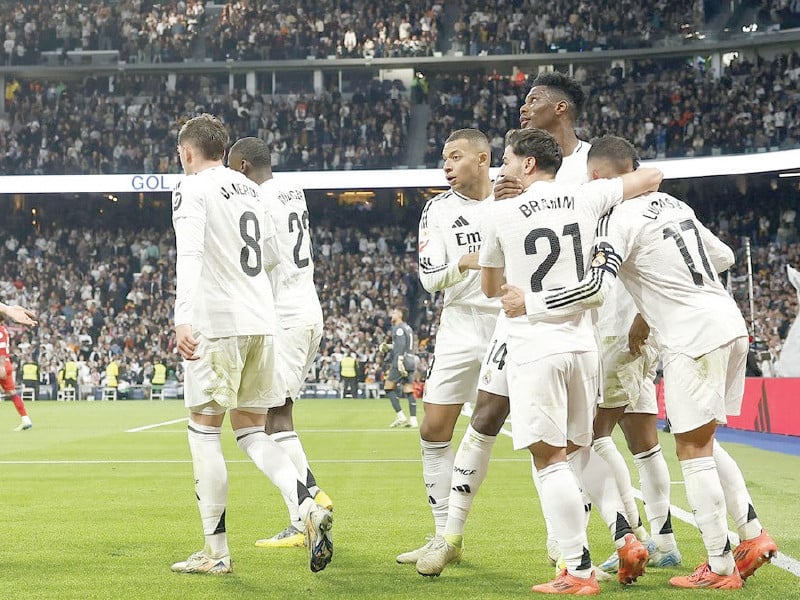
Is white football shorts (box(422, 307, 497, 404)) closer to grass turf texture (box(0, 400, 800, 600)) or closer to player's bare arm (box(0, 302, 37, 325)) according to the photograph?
grass turf texture (box(0, 400, 800, 600))

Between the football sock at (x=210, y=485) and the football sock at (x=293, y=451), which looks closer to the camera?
the football sock at (x=210, y=485)

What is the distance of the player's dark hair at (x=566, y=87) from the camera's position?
621 cm

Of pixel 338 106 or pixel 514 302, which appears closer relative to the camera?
pixel 514 302

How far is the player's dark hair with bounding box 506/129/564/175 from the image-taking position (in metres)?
5.17

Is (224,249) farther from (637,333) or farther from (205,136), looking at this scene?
(637,333)

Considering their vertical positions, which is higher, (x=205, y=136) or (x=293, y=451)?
(x=205, y=136)

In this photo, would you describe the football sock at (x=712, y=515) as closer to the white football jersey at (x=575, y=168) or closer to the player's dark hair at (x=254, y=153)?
the white football jersey at (x=575, y=168)

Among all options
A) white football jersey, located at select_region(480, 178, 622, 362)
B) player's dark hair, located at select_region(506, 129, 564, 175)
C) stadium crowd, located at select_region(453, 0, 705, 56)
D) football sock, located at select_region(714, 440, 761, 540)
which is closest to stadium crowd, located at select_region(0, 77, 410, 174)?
stadium crowd, located at select_region(453, 0, 705, 56)

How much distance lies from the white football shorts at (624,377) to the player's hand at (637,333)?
0.36ft

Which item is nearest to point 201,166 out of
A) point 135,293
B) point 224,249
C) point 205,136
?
point 205,136

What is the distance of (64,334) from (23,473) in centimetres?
2792

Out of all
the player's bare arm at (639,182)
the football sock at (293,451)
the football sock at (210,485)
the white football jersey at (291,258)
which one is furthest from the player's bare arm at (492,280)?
the white football jersey at (291,258)

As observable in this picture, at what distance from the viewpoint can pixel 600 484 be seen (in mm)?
5695

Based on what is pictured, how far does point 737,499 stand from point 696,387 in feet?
2.22
